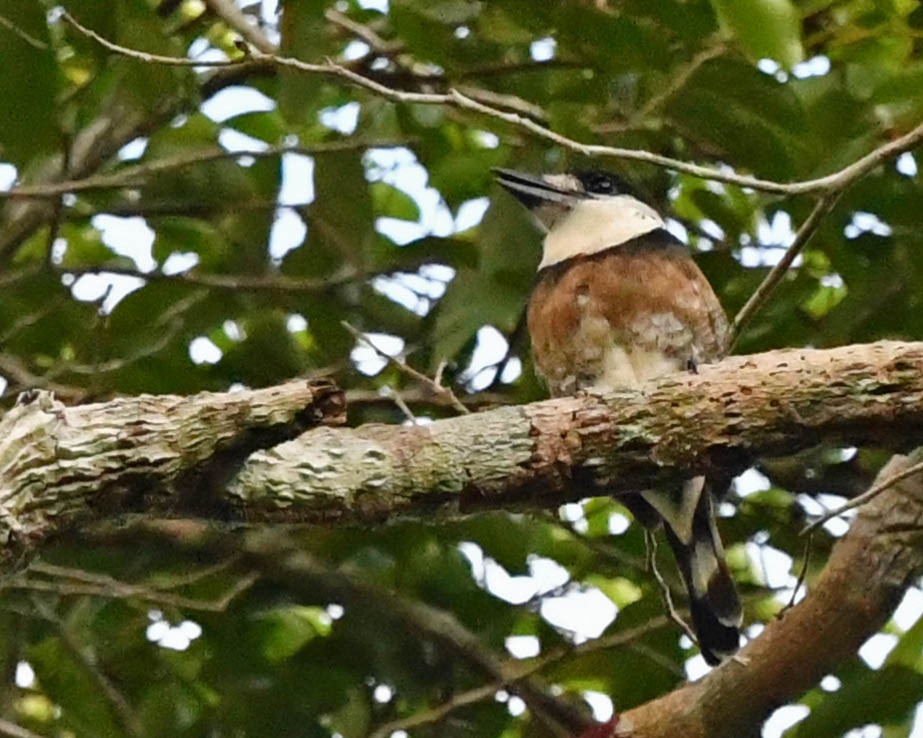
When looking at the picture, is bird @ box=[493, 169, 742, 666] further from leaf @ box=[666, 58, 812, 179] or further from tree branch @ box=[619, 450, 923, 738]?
leaf @ box=[666, 58, 812, 179]

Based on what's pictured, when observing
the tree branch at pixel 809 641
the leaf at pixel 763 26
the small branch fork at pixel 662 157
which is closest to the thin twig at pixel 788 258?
the small branch fork at pixel 662 157

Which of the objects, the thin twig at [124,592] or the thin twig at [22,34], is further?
the thin twig at [124,592]

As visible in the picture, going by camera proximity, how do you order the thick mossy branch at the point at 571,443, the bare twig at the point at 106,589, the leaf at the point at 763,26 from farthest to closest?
1. the bare twig at the point at 106,589
2. the leaf at the point at 763,26
3. the thick mossy branch at the point at 571,443

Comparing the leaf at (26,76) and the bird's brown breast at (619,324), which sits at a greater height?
the leaf at (26,76)

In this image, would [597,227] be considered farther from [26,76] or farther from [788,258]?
[26,76]

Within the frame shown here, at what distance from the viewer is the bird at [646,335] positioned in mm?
2361

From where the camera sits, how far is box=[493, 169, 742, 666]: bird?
7.75 feet

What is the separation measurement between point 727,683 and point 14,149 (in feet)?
3.74

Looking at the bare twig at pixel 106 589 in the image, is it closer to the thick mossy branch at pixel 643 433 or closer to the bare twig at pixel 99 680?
the bare twig at pixel 99 680

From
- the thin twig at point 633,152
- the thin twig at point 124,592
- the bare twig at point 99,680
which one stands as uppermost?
the thin twig at point 633,152

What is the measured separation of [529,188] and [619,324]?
0.24 meters

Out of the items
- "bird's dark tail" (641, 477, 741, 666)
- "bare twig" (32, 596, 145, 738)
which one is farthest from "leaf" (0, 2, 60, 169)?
"bird's dark tail" (641, 477, 741, 666)

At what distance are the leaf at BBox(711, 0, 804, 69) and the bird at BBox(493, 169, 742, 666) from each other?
0.51m

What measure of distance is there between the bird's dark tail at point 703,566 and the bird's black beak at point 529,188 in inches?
19.1
